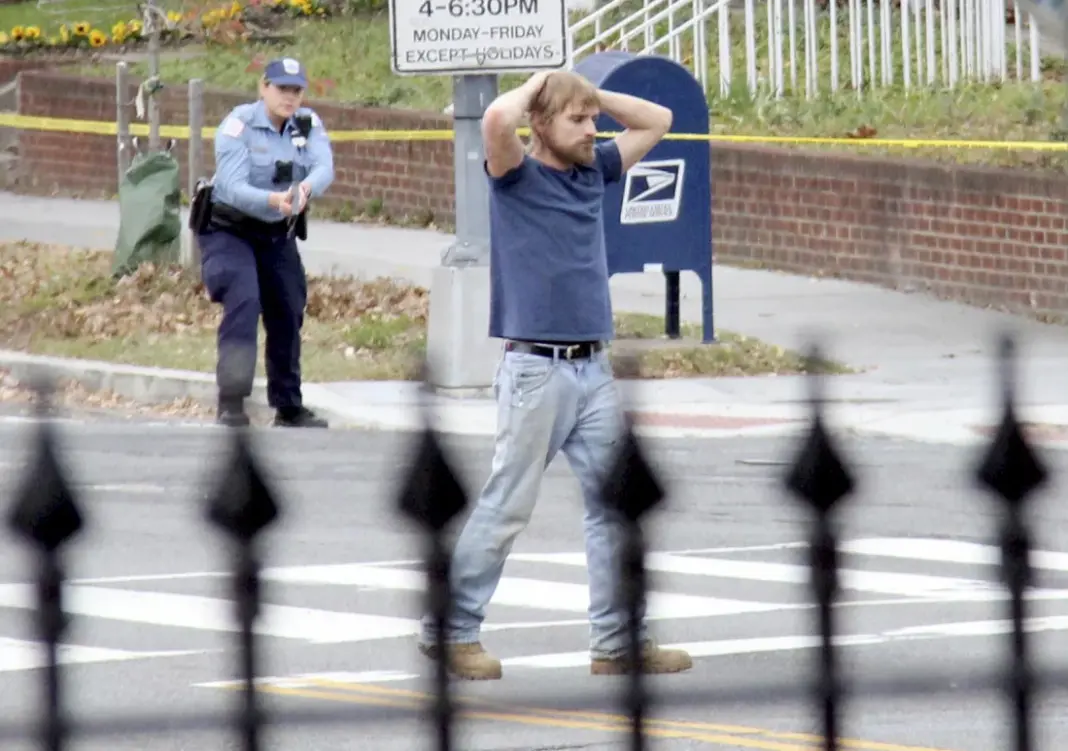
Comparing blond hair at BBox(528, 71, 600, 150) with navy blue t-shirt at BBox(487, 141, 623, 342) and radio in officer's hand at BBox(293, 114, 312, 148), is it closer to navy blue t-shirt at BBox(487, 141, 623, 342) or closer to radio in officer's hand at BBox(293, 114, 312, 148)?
navy blue t-shirt at BBox(487, 141, 623, 342)

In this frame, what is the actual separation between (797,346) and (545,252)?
23.1ft

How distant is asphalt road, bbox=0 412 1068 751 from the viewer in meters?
5.83

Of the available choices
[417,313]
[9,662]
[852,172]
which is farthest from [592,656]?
[852,172]

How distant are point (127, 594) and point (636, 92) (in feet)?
21.9

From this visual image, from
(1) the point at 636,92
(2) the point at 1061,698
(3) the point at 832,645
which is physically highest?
(1) the point at 636,92

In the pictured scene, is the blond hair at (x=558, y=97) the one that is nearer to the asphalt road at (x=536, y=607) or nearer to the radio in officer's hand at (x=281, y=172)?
the asphalt road at (x=536, y=607)

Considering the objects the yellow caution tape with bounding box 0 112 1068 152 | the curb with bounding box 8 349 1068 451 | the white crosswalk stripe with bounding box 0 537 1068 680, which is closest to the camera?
the white crosswalk stripe with bounding box 0 537 1068 680

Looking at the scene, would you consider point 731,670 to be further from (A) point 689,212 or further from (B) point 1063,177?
(B) point 1063,177

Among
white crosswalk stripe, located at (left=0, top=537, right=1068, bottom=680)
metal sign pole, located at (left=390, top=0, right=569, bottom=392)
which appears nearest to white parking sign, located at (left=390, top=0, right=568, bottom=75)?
metal sign pole, located at (left=390, top=0, right=569, bottom=392)

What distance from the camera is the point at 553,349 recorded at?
21.7 ft

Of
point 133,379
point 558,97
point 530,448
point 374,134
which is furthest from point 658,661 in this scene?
point 374,134

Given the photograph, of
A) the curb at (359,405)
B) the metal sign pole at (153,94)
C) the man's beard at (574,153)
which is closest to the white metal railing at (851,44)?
the metal sign pole at (153,94)

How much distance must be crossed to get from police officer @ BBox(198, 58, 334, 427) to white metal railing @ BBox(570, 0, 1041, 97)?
23.5ft

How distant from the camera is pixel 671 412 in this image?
11.9 metres
